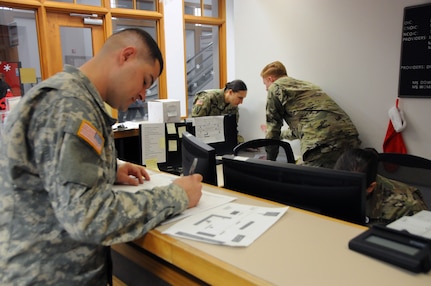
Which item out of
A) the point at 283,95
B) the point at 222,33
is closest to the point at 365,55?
the point at 283,95

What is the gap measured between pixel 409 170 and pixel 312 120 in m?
1.00

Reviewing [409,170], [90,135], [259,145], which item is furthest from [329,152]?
[90,135]

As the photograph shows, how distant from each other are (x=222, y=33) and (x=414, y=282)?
5.14 meters

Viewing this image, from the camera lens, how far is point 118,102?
103 centimetres

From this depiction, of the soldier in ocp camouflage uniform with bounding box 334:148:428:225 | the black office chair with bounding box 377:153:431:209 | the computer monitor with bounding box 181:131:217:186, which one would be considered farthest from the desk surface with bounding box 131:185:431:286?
the black office chair with bounding box 377:153:431:209

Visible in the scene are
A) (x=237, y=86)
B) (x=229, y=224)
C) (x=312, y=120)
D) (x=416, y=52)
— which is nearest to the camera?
(x=229, y=224)

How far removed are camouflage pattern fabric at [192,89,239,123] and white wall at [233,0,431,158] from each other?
0.35m

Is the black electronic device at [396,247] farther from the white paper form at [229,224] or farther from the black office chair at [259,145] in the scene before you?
the black office chair at [259,145]

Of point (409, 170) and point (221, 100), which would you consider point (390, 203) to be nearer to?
point (409, 170)

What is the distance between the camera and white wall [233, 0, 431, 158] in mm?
2451

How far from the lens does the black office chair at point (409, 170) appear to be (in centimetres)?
165

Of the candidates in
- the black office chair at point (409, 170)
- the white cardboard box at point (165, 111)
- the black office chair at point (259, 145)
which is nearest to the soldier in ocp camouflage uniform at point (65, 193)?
the black office chair at point (259, 145)

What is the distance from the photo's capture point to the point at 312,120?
8.73ft

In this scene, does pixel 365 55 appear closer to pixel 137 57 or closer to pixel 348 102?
pixel 348 102
